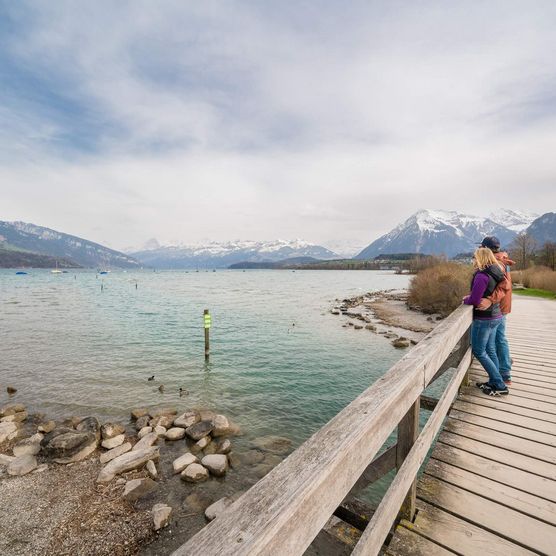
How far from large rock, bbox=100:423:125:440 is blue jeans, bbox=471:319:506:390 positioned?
29.2ft

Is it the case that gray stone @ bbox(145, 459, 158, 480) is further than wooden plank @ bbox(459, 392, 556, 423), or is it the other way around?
gray stone @ bbox(145, 459, 158, 480)

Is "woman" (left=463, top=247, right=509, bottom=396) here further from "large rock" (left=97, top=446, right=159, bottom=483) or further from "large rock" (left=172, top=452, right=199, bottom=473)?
"large rock" (left=97, top=446, right=159, bottom=483)

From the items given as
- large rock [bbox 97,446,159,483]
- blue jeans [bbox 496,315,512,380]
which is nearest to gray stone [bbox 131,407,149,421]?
large rock [bbox 97,446,159,483]

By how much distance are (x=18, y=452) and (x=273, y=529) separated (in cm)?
985

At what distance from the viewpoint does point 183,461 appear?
7387 mm

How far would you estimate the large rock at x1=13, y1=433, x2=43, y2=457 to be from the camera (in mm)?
7869

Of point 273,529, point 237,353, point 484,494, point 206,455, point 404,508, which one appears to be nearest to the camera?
point 273,529

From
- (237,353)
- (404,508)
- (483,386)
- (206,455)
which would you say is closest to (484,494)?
(404,508)

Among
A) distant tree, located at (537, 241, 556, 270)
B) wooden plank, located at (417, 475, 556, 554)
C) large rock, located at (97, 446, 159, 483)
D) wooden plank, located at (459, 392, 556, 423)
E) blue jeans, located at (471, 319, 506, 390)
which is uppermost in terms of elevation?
distant tree, located at (537, 241, 556, 270)

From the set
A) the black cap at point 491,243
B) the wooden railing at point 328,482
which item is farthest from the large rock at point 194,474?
the black cap at point 491,243

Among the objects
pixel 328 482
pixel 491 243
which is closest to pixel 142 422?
pixel 328 482

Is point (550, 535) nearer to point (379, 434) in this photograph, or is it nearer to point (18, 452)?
point (379, 434)

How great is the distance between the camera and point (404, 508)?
3.14 metres

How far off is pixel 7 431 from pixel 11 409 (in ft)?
5.39
